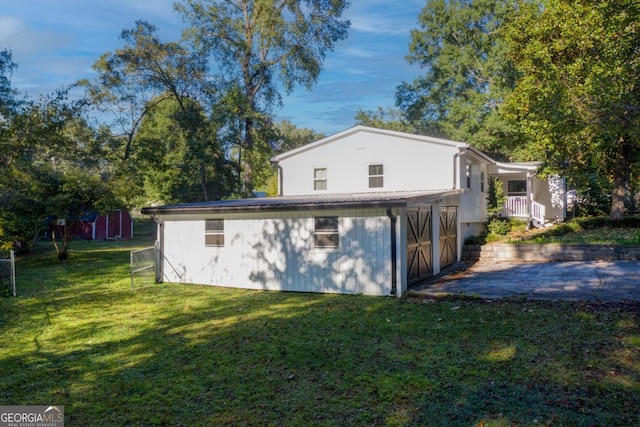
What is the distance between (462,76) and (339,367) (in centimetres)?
2944

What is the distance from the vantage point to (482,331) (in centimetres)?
720

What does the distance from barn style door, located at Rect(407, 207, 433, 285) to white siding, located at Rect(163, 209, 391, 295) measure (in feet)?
3.86

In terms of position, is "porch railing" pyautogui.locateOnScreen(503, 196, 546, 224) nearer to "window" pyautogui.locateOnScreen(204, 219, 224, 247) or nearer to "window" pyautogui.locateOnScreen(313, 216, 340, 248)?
"window" pyautogui.locateOnScreen(313, 216, 340, 248)

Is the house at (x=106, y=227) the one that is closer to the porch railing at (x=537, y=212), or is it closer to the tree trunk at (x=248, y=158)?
the tree trunk at (x=248, y=158)

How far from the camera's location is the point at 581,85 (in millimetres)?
12492

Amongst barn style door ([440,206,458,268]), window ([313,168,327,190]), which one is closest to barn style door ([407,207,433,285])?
barn style door ([440,206,458,268])

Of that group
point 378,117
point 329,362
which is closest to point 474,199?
point 329,362

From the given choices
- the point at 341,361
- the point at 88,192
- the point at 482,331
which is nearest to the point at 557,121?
the point at 482,331

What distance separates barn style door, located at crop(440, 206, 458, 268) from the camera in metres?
14.6

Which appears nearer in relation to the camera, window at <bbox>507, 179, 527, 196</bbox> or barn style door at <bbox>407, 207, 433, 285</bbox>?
barn style door at <bbox>407, 207, 433, 285</bbox>

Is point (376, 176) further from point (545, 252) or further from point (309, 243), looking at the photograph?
point (545, 252)

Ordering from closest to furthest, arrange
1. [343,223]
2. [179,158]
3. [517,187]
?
[343,223], [517,187], [179,158]

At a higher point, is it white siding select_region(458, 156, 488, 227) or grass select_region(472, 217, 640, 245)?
white siding select_region(458, 156, 488, 227)

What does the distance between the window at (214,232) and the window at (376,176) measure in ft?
21.9
